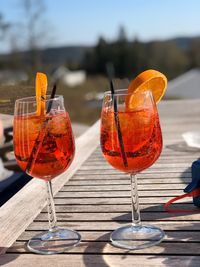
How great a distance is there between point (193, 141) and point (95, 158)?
37cm

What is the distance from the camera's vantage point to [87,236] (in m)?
1.00

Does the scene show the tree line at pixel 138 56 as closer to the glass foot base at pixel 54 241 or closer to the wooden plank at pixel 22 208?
the wooden plank at pixel 22 208

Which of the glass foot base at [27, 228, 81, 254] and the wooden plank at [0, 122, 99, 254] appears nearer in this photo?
the glass foot base at [27, 228, 81, 254]

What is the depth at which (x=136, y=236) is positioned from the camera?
3.17ft

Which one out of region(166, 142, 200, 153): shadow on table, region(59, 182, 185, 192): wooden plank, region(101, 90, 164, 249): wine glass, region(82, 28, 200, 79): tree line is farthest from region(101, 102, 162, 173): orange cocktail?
region(82, 28, 200, 79): tree line

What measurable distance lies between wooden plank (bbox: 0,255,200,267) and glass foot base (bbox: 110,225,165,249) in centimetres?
4

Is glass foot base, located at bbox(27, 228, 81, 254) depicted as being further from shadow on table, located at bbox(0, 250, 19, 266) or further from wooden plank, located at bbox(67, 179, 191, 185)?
wooden plank, located at bbox(67, 179, 191, 185)

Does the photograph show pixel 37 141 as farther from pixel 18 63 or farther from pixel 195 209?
pixel 18 63

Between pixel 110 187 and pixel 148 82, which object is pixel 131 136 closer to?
pixel 148 82

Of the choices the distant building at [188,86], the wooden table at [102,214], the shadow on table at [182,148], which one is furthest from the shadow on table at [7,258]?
the distant building at [188,86]

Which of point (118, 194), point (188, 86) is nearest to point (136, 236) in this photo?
point (118, 194)

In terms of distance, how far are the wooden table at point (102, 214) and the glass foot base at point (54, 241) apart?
2cm

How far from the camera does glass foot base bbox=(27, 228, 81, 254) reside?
3.12 ft

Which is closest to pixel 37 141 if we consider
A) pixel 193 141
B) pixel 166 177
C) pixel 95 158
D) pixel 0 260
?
pixel 0 260
